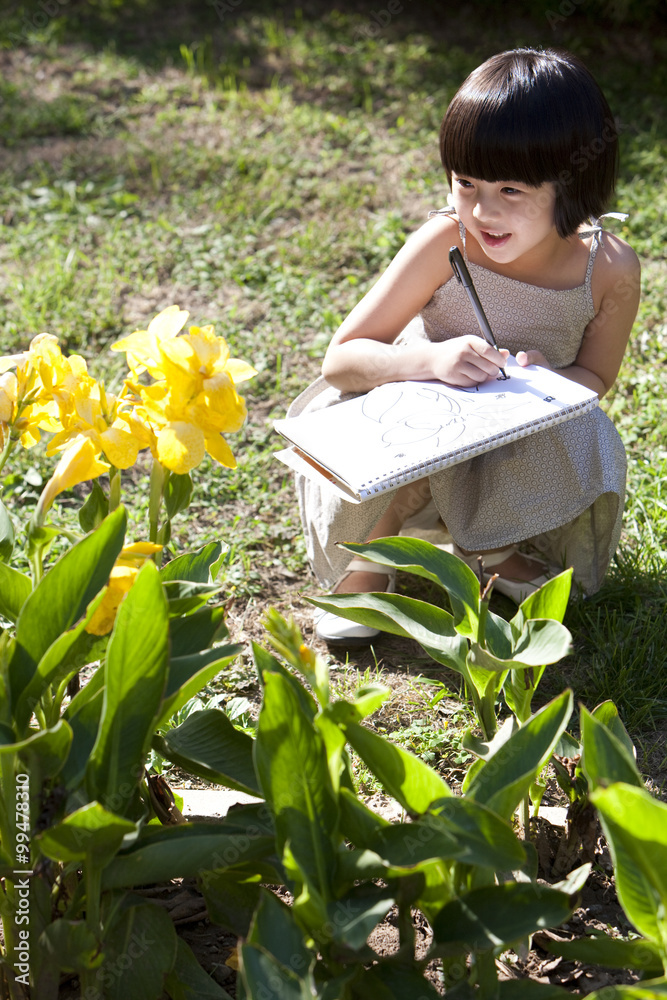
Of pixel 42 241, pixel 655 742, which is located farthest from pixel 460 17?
pixel 655 742

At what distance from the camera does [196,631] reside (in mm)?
1016

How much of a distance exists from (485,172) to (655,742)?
99 cm

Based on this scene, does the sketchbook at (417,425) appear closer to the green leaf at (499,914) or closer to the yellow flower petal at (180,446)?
the yellow flower petal at (180,446)

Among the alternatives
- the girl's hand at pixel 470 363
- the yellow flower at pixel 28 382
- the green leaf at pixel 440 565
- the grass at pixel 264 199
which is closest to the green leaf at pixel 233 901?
the green leaf at pixel 440 565

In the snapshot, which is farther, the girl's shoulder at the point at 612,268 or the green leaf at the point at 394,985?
the girl's shoulder at the point at 612,268

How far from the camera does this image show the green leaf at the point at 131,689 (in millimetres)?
862

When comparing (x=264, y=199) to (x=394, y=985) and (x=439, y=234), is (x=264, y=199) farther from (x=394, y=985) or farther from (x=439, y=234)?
(x=394, y=985)

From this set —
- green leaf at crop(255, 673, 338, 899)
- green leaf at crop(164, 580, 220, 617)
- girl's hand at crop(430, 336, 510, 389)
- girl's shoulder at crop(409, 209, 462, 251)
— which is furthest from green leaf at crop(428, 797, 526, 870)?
girl's shoulder at crop(409, 209, 462, 251)

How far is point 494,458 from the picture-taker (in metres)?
1.77

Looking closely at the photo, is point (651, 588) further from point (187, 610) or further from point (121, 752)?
point (121, 752)

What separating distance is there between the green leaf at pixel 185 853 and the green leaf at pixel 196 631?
179mm

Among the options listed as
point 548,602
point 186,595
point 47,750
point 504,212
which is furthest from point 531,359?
point 47,750

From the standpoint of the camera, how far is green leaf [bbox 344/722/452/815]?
0.90 metres

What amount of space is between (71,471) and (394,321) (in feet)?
3.30
